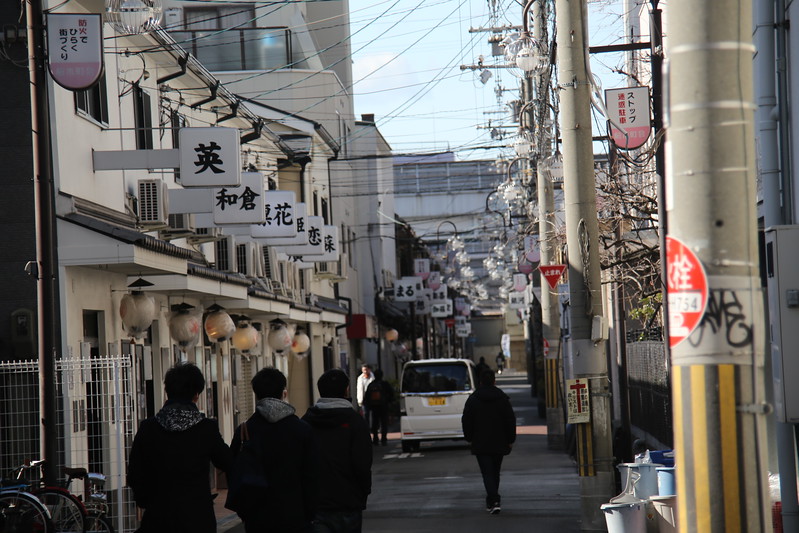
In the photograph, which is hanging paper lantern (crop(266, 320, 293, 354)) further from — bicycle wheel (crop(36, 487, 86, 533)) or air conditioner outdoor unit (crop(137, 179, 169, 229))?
bicycle wheel (crop(36, 487, 86, 533))

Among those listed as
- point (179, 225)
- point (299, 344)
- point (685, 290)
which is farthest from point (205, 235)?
point (685, 290)

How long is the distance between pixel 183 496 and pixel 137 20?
6.76m

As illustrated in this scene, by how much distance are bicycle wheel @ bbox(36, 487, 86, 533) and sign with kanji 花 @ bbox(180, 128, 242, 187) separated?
196 inches

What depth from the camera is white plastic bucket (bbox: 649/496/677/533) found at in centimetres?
894

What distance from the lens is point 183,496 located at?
7332 millimetres

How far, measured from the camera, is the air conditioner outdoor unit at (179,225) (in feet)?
60.1

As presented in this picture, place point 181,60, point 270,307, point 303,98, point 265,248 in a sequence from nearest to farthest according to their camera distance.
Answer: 1. point 181,60
2. point 270,307
3. point 265,248
4. point 303,98

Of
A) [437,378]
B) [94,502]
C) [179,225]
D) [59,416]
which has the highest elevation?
[179,225]

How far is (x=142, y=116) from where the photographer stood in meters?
18.5

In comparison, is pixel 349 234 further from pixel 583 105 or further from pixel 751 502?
pixel 751 502

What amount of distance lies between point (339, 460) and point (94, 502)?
15.2 feet

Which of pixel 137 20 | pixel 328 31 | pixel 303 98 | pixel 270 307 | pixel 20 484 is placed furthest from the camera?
pixel 328 31

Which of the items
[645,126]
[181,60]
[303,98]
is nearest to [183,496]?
[645,126]

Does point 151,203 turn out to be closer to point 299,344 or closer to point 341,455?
point 341,455
